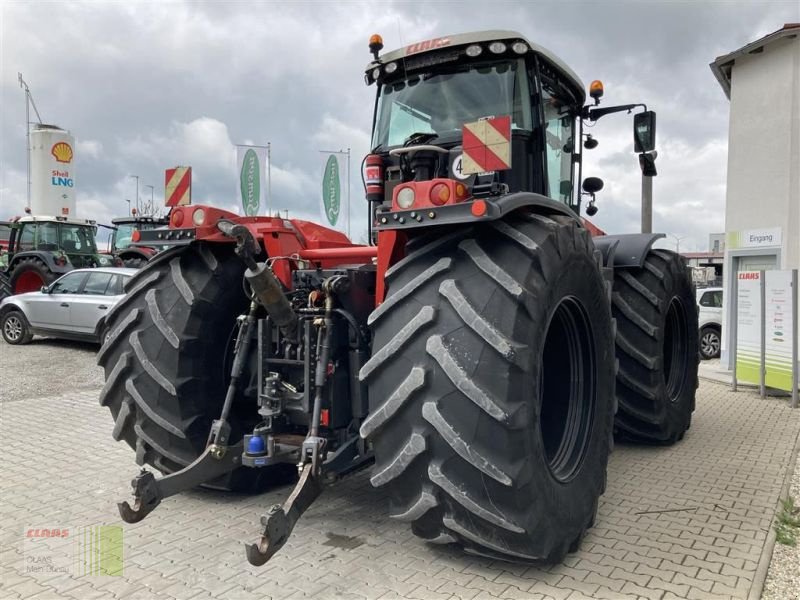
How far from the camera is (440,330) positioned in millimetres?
2676

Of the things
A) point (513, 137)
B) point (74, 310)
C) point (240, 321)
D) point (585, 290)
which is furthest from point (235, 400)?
point (74, 310)

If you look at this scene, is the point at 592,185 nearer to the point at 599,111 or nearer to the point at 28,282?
the point at 599,111

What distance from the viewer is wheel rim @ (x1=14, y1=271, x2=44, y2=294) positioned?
1570 cm

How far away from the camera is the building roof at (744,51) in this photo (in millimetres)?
10180

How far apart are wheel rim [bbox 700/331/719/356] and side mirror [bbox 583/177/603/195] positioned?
9174 millimetres

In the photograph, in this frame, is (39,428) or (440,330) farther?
(39,428)

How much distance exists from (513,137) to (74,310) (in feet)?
32.6

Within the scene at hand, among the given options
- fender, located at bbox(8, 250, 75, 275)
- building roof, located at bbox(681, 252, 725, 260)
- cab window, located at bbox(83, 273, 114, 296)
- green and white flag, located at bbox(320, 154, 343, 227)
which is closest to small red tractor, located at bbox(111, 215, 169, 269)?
fender, located at bbox(8, 250, 75, 275)

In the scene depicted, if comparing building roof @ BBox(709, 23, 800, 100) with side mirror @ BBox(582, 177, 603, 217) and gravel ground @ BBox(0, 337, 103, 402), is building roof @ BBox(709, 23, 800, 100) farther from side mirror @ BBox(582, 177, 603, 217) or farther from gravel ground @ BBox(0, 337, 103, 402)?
gravel ground @ BBox(0, 337, 103, 402)

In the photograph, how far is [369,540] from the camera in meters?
3.39

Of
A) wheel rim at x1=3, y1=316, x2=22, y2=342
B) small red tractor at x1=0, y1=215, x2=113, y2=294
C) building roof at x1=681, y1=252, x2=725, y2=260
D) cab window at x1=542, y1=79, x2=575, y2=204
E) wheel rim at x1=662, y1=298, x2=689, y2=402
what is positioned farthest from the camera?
building roof at x1=681, y1=252, x2=725, y2=260

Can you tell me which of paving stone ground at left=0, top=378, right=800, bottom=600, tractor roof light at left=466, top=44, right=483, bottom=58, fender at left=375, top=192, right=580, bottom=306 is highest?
tractor roof light at left=466, top=44, right=483, bottom=58

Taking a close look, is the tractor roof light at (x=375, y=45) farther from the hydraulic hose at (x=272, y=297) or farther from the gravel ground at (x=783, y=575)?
the gravel ground at (x=783, y=575)

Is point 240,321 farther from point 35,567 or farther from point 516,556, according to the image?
point 516,556
